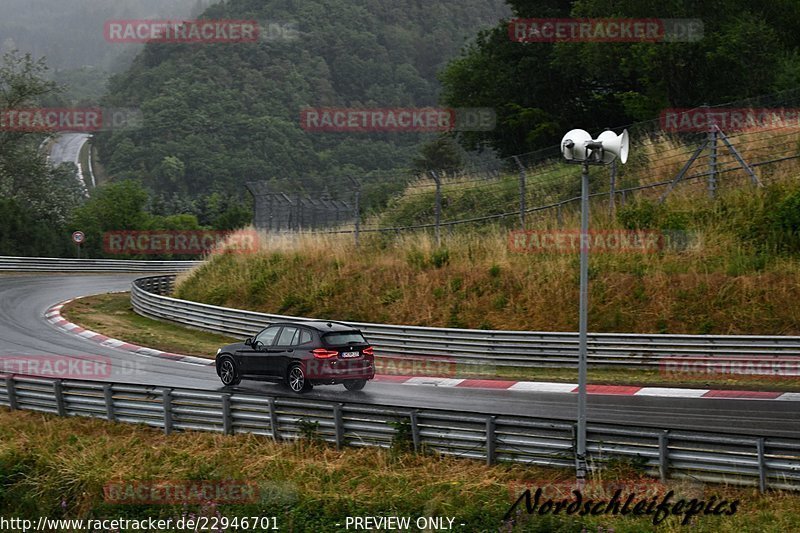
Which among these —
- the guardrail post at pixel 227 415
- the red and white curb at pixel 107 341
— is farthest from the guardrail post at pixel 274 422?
the red and white curb at pixel 107 341

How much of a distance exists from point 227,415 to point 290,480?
8.31 ft

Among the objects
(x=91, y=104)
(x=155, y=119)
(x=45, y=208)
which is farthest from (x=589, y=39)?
(x=91, y=104)

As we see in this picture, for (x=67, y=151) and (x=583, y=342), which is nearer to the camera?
(x=583, y=342)

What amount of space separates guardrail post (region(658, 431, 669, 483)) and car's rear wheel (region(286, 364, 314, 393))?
8164 millimetres

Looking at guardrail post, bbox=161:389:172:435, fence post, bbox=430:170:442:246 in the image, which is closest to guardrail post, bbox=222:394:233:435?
guardrail post, bbox=161:389:172:435

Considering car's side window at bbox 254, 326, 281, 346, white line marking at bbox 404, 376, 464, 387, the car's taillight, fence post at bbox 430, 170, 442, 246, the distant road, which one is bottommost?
white line marking at bbox 404, 376, 464, 387

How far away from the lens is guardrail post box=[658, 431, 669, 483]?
1191 cm

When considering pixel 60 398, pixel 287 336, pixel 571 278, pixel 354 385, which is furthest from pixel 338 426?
pixel 571 278

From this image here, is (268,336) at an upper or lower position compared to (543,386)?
upper

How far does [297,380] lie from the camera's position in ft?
61.3

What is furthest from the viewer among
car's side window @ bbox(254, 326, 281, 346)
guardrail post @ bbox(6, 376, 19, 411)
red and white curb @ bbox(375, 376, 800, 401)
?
car's side window @ bbox(254, 326, 281, 346)

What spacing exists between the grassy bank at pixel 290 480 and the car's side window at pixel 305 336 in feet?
11.0

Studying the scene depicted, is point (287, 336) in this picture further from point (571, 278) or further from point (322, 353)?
point (571, 278)

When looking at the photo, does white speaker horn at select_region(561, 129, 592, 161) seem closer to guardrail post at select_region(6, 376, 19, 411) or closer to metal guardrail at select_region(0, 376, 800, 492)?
metal guardrail at select_region(0, 376, 800, 492)
